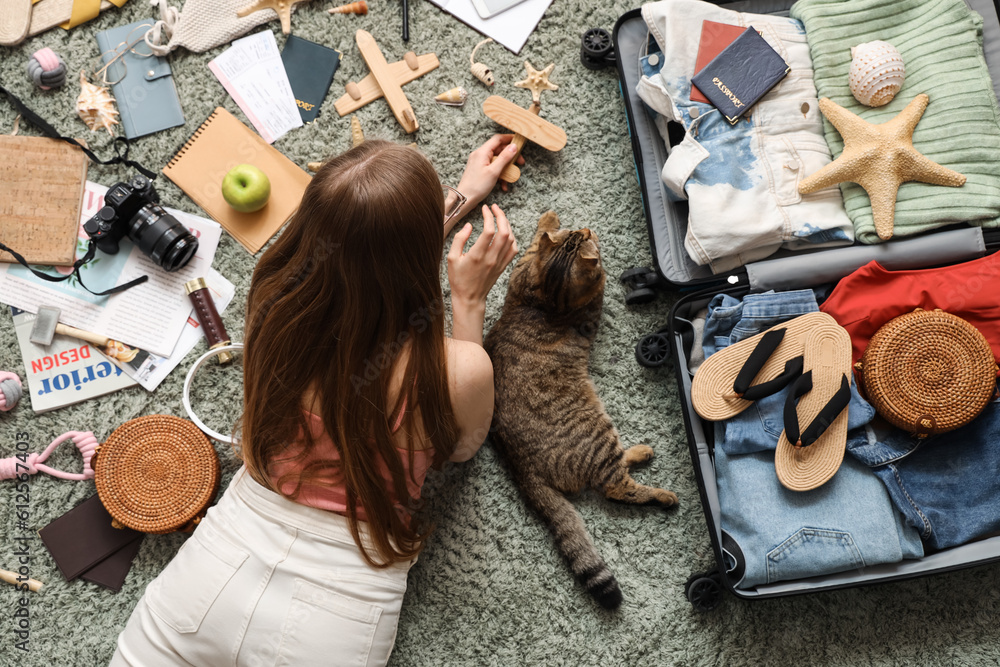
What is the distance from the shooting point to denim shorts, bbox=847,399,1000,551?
1043 mm

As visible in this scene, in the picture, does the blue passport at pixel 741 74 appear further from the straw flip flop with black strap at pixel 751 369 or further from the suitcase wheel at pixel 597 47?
the straw flip flop with black strap at pixel 751 369

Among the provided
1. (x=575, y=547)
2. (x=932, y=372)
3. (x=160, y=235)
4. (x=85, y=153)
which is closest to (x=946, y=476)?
(x=932, y=372)

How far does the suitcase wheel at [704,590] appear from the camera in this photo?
116cm

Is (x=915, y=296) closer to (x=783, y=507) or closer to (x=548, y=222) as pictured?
(x=783, y=507)

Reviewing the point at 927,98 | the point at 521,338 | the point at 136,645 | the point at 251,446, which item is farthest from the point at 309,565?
the point at 927,98

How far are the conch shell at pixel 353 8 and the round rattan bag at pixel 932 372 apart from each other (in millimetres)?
1179

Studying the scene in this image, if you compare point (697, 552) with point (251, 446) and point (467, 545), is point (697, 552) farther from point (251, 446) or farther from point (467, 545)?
point (251, 446)

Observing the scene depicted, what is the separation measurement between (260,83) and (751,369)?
1.12 m

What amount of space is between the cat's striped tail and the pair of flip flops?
1.08ft

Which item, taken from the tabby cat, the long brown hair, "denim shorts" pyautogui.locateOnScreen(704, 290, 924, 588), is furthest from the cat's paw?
the long brown hair

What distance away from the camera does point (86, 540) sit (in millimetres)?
1198

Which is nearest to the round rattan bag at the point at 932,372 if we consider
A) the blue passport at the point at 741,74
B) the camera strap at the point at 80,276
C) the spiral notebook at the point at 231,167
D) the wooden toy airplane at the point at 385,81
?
the blue passport at the point at 741,74

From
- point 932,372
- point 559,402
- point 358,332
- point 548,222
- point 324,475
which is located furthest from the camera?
point 548,222

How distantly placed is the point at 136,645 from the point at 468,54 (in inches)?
48.4
